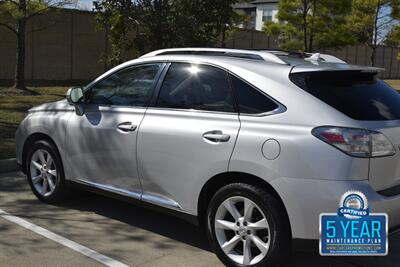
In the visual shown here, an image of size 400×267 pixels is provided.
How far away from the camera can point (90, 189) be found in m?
5.07

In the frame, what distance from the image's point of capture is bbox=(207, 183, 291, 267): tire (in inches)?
145

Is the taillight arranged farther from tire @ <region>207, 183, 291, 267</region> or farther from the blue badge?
tire @ <region>207, 183, 291, 267</region>

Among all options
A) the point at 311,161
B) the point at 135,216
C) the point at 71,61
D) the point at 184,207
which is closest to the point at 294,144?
the point at 311,161

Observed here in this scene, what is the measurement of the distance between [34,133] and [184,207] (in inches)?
87.2

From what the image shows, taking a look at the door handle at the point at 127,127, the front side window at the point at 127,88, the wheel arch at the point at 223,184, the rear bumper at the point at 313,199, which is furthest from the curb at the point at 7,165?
the rear bumper at the point at 313,199

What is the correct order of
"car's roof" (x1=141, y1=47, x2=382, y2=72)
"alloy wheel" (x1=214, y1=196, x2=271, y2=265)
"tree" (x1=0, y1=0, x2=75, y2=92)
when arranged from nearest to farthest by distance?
"alloy wheel" (x1=214, y1=196, x2=271, y2=265) < "car's roof" (x1=141, y1=47, x2=382, y2=72) < "tree" (x1=0, y1=0, x2=75, y2=92)

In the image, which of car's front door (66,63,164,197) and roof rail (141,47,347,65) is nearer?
roof rail (141,47,347,65)

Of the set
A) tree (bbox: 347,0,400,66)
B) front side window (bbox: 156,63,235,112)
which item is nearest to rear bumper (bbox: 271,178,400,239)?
front side window (bbox: 156,63,235,112)

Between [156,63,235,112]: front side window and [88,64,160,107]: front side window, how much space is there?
196mm

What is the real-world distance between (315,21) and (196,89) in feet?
64.4

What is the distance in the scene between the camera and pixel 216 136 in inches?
156

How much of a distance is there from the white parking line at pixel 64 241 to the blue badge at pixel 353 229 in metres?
1.59

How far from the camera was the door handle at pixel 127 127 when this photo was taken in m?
4.59

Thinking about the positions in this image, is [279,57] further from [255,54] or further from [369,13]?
[369,13]
